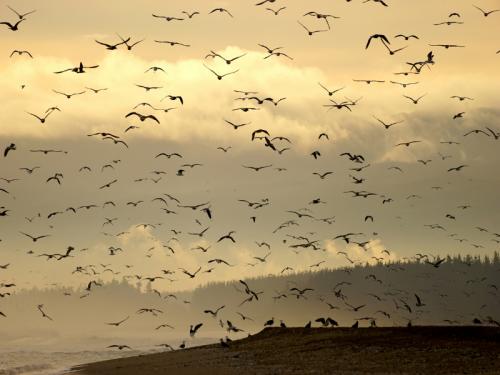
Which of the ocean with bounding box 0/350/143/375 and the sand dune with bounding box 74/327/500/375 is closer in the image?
the sand dune with bounding box 74/327/500/375

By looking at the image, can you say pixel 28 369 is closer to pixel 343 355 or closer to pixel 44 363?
pixel 44 363

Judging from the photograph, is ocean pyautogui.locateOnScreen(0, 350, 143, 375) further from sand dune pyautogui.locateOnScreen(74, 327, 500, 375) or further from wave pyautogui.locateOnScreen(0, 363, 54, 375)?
sand dune pyautogui.locateOnScreen(74, 327, 500, 375)

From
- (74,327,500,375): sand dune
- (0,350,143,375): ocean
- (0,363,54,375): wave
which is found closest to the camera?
(74,327,500,375): sand dune

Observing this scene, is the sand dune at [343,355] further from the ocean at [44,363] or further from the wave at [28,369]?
the wave at [28,369]

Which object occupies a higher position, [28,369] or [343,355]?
[28,369]

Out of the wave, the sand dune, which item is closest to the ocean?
the wave

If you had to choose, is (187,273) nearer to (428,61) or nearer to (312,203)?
(312,203)

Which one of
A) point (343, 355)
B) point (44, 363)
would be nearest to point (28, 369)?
point (44, 363)

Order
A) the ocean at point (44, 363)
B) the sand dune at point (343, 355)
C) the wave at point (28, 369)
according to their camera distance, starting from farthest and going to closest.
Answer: the wave at point (28, 369) → the ocean at point (44, 363) → the sand dune at point (343, 355)

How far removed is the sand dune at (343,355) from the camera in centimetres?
4531

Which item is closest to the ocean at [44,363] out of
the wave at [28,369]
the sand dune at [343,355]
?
the wave at [28,369]

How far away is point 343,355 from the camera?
50000 mm

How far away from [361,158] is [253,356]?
14207 millimetres

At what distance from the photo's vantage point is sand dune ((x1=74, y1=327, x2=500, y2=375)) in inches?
1784
